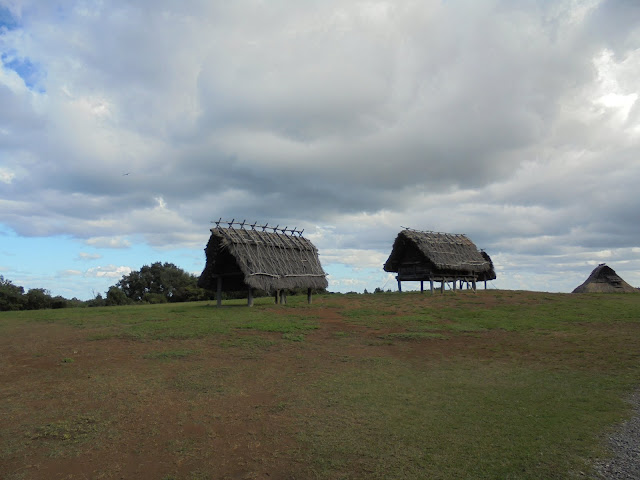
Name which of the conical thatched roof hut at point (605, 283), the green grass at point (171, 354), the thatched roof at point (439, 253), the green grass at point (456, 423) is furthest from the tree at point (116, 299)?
the conical thatched roof hut at point (605, 283)

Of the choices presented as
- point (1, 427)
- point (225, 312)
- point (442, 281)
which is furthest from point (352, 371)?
point (442, 281)

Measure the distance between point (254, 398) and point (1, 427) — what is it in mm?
3994

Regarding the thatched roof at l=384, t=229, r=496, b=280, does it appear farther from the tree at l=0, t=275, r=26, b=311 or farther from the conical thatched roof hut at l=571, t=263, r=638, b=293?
the tree at l=0, t=275, r=26, b=311

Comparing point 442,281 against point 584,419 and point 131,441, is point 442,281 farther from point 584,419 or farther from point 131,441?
point 131,441

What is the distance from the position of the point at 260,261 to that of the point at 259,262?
0.41 ft

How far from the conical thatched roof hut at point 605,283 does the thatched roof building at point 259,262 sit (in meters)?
19.5

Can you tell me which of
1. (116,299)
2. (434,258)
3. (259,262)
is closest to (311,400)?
(259,262)

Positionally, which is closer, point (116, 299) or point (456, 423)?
point (456, 423)

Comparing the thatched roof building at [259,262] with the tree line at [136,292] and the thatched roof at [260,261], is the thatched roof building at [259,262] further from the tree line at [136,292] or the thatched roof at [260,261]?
the tree line at [136,292]

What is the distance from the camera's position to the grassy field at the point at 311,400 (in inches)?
233

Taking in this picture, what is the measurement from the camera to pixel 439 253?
30156mm

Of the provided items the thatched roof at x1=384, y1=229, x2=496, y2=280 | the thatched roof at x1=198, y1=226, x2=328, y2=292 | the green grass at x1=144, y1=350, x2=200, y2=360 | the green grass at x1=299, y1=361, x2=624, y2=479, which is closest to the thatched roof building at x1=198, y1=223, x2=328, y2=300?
the thatched roof at x1=198, y1=226, x2=328, y2=292

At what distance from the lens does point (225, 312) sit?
67.6 ft

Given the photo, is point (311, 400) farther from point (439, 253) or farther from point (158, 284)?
point (158, 284)
